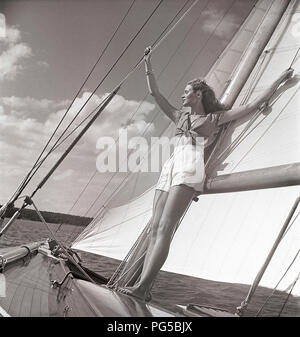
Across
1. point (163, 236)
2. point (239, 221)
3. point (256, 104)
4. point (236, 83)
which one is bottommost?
point (163, 236)

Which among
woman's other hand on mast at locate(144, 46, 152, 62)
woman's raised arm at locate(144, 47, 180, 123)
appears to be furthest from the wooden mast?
woman's other hand on mast at locate(144, 46, 152, 62)

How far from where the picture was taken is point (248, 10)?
2.65m

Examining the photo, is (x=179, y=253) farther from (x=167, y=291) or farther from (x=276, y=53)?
(x=167, y=291)

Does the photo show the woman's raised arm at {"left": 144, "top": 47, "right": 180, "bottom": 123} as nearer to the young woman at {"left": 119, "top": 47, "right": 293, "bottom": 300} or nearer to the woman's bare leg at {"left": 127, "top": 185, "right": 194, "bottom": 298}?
the young woman at {"left": 119, "top": 47, "right": 293, "bottom": 300}

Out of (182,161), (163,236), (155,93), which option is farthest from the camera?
(155,93)

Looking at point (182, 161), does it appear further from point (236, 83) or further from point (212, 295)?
point (212, 295)

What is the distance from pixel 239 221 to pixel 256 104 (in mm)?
551

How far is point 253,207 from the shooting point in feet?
6.18

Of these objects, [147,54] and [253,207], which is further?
[147,54]

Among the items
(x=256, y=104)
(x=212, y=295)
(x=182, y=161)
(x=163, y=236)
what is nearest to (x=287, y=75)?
(x=256, y=104)

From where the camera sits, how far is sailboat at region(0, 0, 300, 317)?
1520mm

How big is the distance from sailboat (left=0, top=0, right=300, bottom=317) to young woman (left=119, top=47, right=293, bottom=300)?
0.21ft

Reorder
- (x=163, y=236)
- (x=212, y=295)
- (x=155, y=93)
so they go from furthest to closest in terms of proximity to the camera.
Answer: (x=212, y=295), (x=155, y=93), (x=163, y=236)
